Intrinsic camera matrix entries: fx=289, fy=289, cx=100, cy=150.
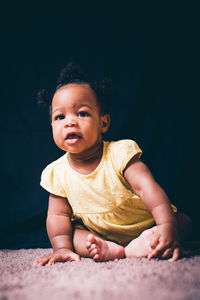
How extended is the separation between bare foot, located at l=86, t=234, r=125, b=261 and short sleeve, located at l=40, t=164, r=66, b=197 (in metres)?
0.30

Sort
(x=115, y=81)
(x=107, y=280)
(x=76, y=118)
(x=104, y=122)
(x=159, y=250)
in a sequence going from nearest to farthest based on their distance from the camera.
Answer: (x=107, y=280) → (x=159, y=250) → (x=76, y=118) → (x=104, y=122) → (x=115, y=81)

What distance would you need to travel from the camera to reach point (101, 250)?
87 cm

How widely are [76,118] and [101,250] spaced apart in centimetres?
44

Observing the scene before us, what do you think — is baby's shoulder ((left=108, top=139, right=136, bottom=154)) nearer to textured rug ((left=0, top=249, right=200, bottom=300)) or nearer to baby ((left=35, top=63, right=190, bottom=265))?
baby ((left=35, top=63, right=190, bottom=265))

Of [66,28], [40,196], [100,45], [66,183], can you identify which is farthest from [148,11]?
[40,196]

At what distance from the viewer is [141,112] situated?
134cm

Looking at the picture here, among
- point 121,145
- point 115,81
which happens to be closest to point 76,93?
point 121,145

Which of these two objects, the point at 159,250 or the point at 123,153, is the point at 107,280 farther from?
the point at 123,153

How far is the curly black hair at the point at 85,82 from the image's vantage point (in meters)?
1.10

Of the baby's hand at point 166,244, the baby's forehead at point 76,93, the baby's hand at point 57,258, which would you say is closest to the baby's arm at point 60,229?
the baby's hand at point 57,258

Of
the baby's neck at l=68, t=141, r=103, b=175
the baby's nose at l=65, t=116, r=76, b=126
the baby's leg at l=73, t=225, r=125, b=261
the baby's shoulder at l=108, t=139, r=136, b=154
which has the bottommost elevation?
the baby's leg at l=73, t=225, r=125, b=261

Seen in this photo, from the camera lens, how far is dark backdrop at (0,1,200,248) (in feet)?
4.29

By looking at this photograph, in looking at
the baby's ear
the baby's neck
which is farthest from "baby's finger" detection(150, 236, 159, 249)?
the baby's ear

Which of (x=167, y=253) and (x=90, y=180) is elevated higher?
(x=90, y=180)
